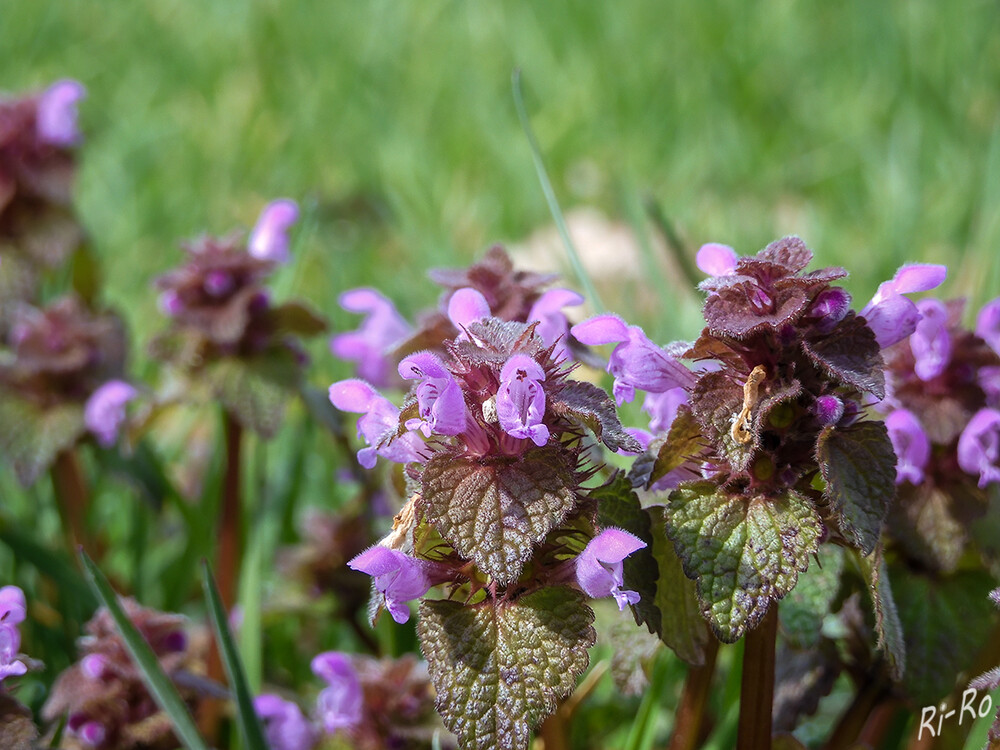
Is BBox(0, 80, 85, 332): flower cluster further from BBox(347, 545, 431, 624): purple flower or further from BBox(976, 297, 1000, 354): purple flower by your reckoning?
BBox(976, 297, 1000, 354): purple flower

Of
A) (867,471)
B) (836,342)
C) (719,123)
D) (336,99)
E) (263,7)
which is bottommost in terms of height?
(867,471)

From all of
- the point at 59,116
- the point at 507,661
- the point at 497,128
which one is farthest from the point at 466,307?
the point at 497,128

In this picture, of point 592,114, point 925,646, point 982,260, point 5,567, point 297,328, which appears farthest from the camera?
point 592,114

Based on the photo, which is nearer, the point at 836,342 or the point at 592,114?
the point at 836,342

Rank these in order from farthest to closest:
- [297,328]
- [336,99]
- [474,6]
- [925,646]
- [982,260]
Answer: [474,6], [336,99], [982,260], [297,328], [925,646]

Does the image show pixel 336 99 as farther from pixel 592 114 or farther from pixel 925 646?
pixel 925 646

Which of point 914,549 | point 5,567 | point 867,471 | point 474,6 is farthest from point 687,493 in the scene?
point 474,6
